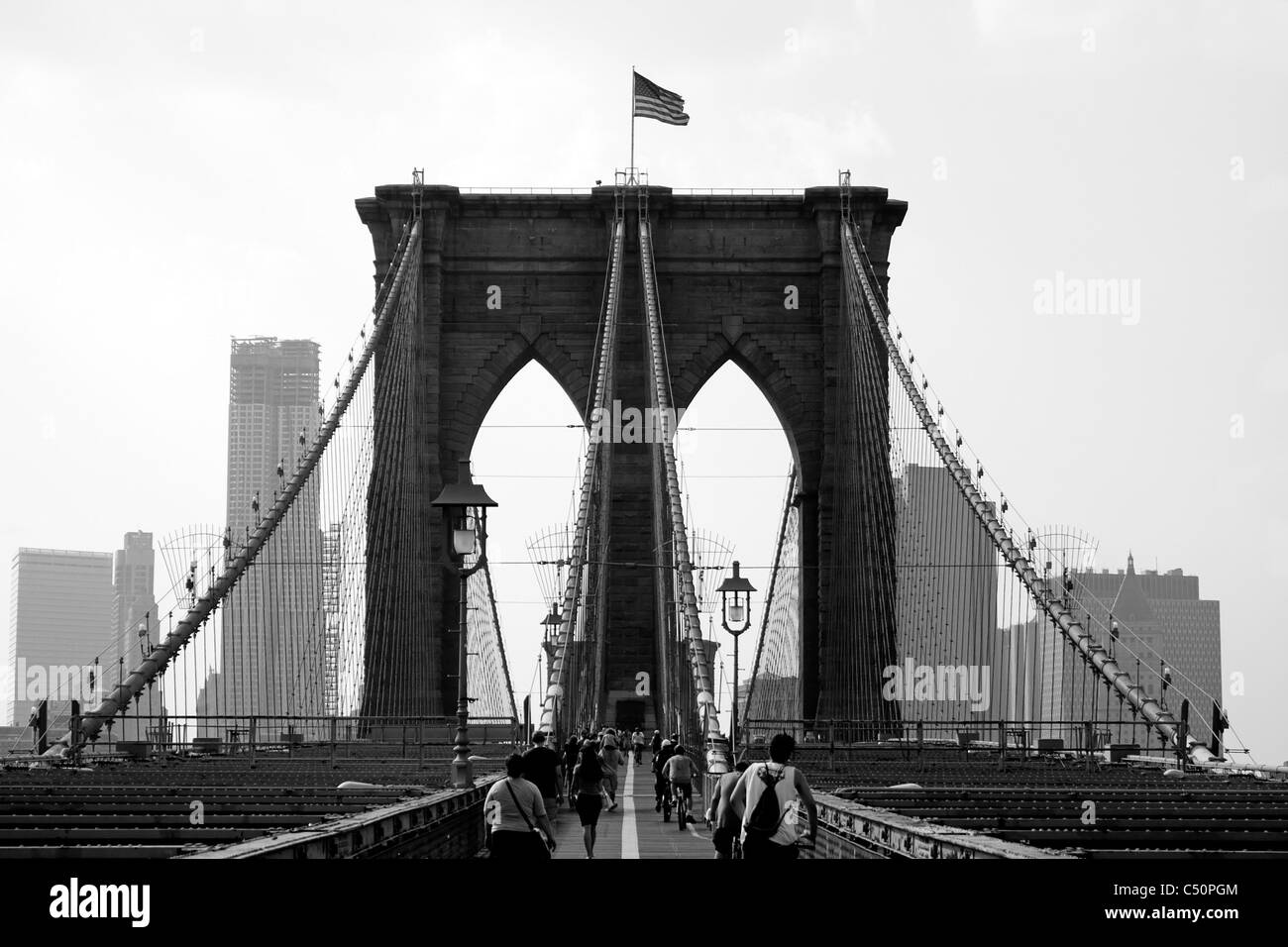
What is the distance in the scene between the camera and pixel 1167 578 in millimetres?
143750

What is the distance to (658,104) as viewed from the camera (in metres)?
48.4

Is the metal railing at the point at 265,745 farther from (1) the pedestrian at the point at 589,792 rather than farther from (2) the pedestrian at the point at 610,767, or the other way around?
(1) the pedestrian at the point at 589,792

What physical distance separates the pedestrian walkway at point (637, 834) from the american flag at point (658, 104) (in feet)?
75.5

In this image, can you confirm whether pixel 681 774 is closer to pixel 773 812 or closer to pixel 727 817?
pixel 727 817

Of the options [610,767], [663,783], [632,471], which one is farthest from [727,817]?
[632,471]

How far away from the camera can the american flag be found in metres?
48.3

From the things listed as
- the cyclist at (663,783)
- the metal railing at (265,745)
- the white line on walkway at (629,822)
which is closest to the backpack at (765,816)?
the white line on walkway at (629,822)

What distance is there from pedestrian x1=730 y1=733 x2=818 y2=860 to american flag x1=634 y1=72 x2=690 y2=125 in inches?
1569

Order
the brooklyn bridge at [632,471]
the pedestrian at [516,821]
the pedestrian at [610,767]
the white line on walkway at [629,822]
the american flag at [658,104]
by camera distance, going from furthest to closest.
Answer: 1. the american flag at [658,104]
2. the brooklyn bridge at [632,471]
3. the pedestrian at [610,767]
4. the white line on walkway at [629,822]
5. the pedestrian at [516,821]

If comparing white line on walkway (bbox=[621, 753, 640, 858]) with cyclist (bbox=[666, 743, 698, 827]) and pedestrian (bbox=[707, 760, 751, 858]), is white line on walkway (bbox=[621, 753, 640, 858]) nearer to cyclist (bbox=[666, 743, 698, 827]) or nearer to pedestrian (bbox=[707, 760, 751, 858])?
cyclist (bbox=[666, 743, 698, 827])

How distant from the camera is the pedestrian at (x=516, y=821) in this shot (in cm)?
973
